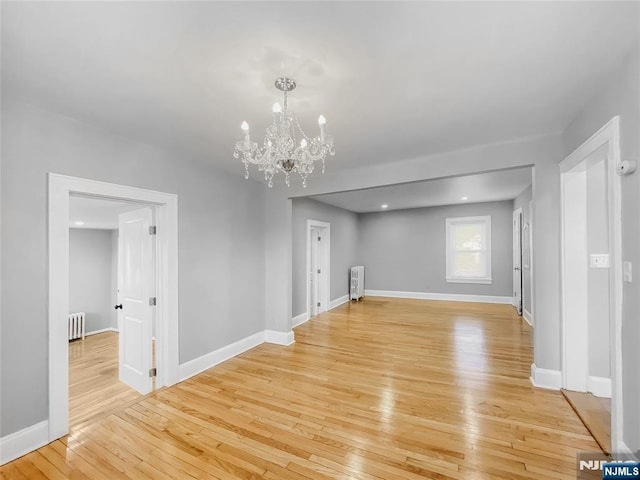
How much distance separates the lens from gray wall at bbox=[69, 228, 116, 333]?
6.32m

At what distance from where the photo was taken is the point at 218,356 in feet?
11.8

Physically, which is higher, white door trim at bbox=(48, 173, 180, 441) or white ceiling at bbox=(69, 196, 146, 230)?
white ceiling at bbox=(69, 196, 146, 230)

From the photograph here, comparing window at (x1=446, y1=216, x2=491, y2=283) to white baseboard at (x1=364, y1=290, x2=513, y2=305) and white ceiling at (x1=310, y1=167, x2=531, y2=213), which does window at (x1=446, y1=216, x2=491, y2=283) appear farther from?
white ceiling at (x1=310, y1=167, x2=531, y2=213)

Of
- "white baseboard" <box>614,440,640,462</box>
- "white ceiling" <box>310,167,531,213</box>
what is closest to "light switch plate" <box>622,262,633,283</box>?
"white baseboard" <box>614,440,640,462</box>

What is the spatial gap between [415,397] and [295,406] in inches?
45.8

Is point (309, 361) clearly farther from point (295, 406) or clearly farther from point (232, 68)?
point (232, 68)

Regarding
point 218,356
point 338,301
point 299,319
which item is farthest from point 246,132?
point 338,301

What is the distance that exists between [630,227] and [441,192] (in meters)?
4.12

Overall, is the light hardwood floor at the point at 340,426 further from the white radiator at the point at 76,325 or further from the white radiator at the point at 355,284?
the white radiator at the point at 76,325

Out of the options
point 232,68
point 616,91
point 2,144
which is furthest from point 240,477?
point 616,91

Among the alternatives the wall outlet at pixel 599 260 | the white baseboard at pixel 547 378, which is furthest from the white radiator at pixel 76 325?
the wall outlet at pixel 599 260

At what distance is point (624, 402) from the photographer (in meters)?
1.70

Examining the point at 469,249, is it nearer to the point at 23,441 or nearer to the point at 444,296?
the point at 444,296

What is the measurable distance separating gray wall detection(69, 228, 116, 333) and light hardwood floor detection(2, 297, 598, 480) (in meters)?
4.81
